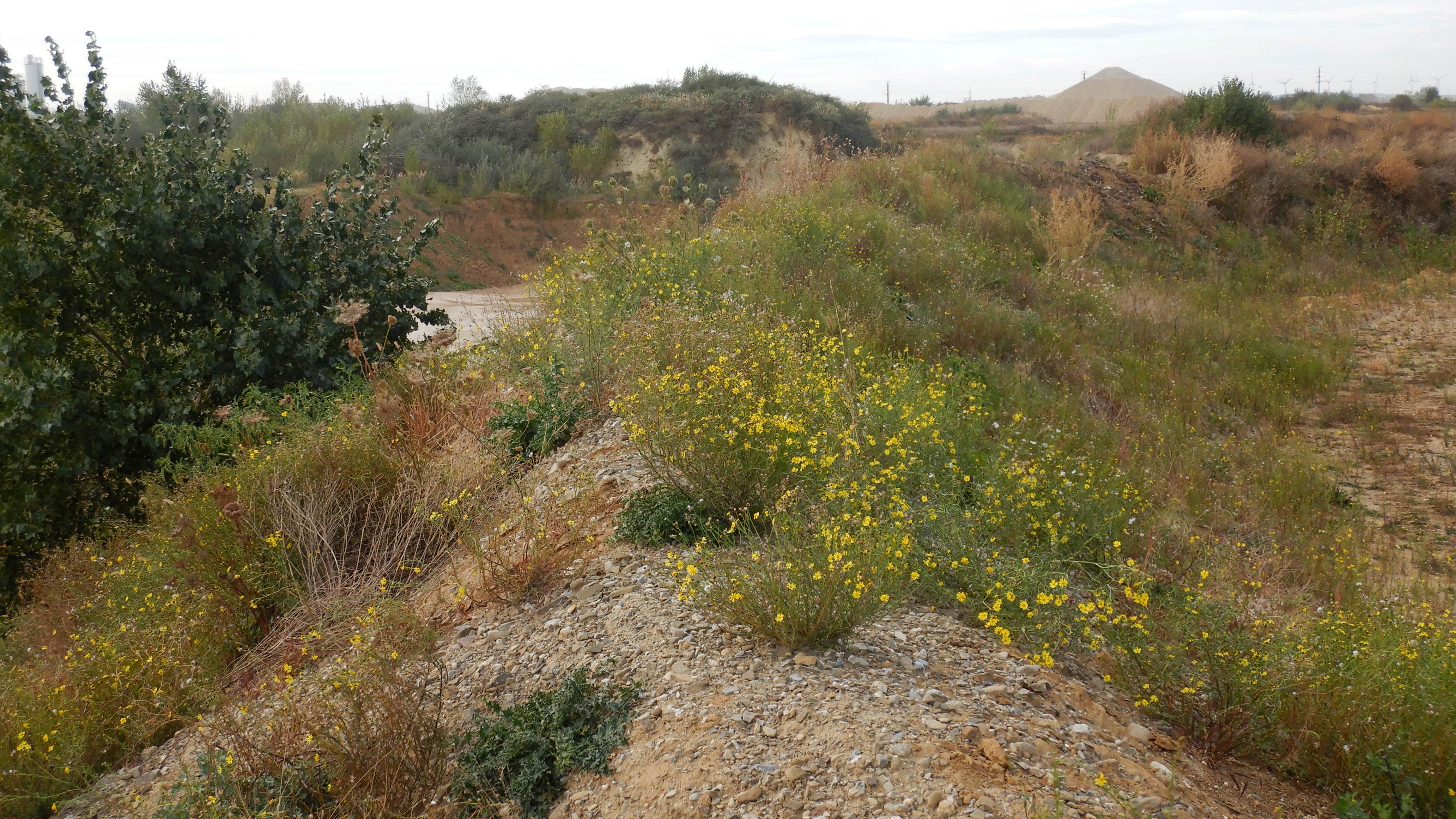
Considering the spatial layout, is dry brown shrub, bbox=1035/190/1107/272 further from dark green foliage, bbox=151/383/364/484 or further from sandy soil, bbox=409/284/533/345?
dark green foliage, bbox=151/383/364/484

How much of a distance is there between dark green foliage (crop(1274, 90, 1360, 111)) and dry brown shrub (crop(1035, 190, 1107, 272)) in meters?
23.7

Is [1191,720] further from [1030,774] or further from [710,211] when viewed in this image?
[710,211]

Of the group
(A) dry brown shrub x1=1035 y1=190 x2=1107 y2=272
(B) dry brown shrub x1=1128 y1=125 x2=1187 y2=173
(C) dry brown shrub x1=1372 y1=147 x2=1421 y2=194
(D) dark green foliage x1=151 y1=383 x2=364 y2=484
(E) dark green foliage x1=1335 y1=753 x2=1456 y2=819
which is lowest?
(E) dark green foliage x1=1335 y1=753 x2=1456 y2=819

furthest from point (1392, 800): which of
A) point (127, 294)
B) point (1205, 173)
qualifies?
point (1205, 173)

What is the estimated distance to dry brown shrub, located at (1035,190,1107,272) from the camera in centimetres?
1176

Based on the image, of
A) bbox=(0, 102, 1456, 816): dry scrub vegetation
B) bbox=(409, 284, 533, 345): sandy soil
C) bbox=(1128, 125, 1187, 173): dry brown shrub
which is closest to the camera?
bbox=(0, 102, 1456, 816): dry scrub vegetation

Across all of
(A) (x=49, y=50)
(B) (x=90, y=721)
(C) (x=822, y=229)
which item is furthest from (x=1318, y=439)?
(A) (x=49, y=50)

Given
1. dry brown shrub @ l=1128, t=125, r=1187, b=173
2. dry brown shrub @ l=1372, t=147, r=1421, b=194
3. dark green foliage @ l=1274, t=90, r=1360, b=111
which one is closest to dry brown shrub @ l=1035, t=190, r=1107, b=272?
dry brown shrub @ l=1128, t=125, r=1187, b=173

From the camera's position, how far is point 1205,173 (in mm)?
15023

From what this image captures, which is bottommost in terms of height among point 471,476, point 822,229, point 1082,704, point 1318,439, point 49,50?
point 1318,439

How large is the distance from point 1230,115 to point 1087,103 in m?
43.1

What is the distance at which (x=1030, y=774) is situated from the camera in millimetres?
2459

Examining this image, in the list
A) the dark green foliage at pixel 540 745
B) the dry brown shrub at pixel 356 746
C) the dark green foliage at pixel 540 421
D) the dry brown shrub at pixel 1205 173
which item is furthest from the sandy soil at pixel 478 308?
the dry brown shrub at pixel 1205 173

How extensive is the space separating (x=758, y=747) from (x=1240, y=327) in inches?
403
